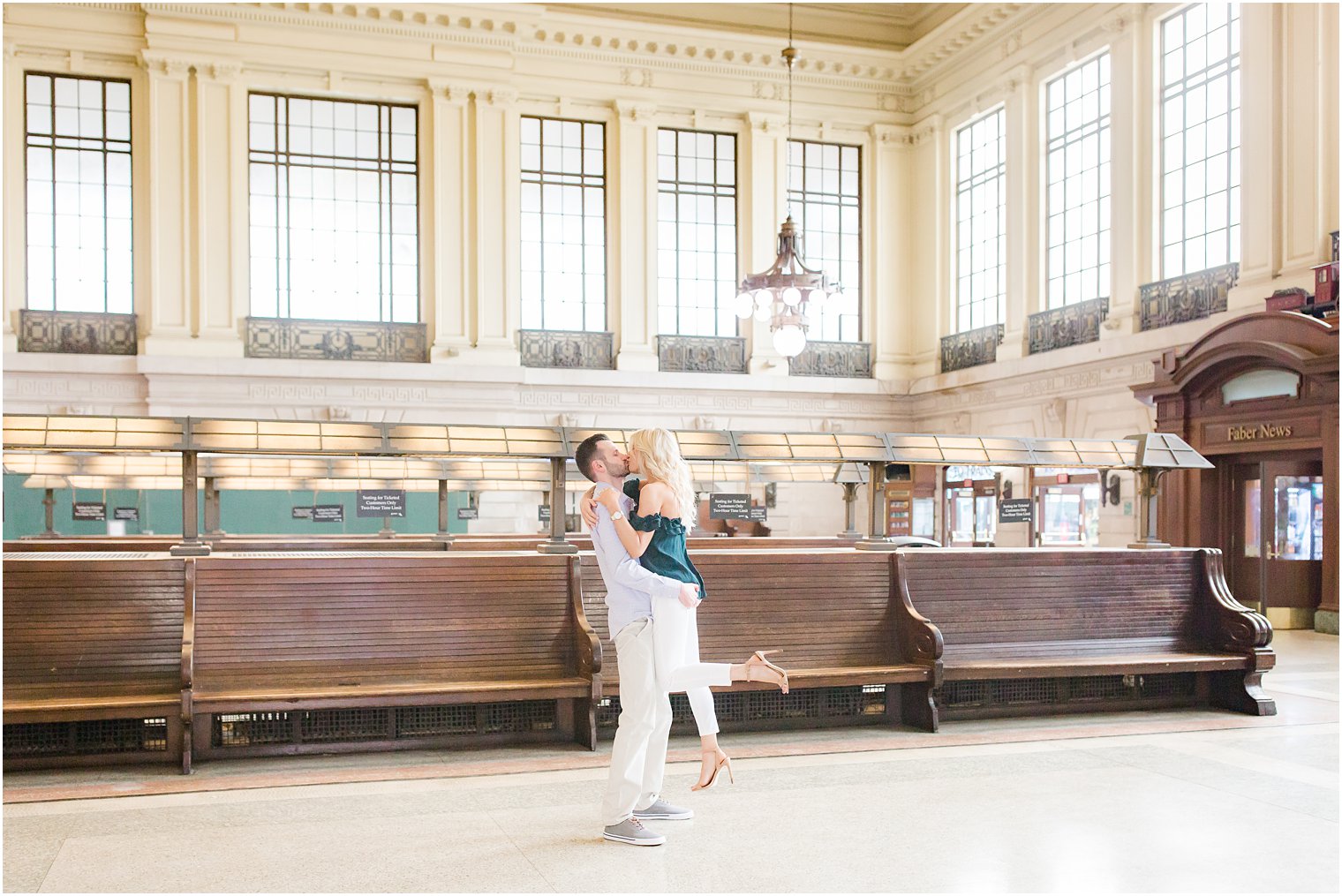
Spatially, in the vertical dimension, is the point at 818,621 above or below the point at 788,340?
below

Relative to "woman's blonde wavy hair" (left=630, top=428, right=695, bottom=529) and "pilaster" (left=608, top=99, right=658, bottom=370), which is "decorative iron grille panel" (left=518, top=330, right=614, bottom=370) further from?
"woman's blonde wavy hair" (left=630, top=428, right=695, bottom=529)

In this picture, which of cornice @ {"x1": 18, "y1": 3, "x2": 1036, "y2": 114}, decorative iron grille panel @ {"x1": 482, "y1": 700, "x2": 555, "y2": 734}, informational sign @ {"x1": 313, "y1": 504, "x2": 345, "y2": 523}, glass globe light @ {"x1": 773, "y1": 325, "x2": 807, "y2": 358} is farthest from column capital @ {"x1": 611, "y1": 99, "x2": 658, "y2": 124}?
decorative iron grille panel @ {"x1": 482, "y1": 700, "x2": 555, "y2": 734}

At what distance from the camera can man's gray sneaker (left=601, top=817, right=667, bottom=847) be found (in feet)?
15.1

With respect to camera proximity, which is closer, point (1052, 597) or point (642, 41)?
point (1052, 597)

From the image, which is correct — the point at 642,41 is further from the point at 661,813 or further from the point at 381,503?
the point at 661,813

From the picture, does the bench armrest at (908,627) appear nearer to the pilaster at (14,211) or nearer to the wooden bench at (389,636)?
the wooden bench at (389,636)

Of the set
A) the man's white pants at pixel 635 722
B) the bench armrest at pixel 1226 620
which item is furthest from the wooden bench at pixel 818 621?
the bench armrest at pixel 1226 620

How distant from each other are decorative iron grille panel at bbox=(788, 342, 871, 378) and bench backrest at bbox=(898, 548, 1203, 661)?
1450 centimetres

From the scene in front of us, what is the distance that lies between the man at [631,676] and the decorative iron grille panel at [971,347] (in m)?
16.6

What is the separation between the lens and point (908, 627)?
726 cm

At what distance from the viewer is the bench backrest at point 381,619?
6359mm

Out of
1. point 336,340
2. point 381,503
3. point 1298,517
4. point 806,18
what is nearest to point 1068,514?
point 1298,517

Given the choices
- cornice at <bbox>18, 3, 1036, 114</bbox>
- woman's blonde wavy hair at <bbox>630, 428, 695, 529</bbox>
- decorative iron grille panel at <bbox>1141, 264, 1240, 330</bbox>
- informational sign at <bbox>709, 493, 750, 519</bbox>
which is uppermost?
cornice at <bbox>18, 3, 1036, 114</bbox>

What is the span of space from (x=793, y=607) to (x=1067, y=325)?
1304 centimetres
